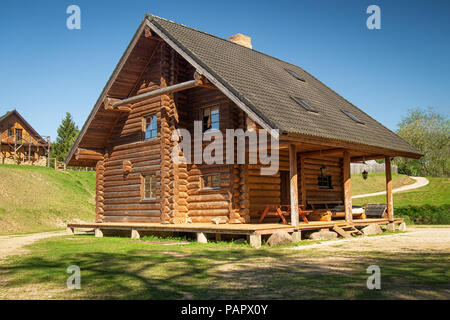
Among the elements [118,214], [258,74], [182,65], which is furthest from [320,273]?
[118,214]

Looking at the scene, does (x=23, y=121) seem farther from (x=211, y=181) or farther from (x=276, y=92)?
(x=276, y=92)

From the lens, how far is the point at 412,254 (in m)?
10.4

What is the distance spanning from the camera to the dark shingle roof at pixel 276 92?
1336cm

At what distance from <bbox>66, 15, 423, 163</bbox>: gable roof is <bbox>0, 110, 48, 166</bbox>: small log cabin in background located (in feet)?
107

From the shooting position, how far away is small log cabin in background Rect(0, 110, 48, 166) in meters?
48.8

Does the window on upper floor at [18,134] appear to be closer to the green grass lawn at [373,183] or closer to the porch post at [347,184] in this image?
the green grass lawn at [373,183]

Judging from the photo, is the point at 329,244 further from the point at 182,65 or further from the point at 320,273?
the point at 182,65

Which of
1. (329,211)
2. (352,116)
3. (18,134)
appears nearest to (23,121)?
(18,134)

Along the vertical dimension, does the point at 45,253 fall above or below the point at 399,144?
below

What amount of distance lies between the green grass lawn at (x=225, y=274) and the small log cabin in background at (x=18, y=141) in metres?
42.0

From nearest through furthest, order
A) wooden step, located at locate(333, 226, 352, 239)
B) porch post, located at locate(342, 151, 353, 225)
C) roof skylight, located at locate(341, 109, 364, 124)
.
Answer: wooden step, located at locate(333, 226, 352, 239)
porch post, located at locate(342, 151, 353, 225)
roof skylight, located at locate(341, 109, 364, 124)

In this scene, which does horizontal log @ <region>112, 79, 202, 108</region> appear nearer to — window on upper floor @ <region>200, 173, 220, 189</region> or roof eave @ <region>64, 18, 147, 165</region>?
roof eave @ <region>64, 18, 147, 165</region>

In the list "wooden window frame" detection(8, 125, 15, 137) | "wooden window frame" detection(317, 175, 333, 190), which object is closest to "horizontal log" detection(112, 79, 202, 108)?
"wooden window frame" detection(317, 175, 333, 190)
